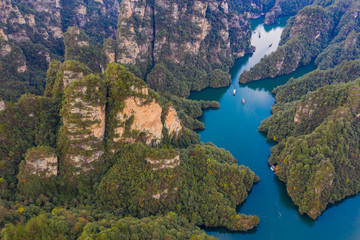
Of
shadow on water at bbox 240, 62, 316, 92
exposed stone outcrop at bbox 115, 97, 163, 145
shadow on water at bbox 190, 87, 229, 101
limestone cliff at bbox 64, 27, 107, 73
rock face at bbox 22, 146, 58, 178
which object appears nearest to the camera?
rock face at bbox 22, 146, 58, 178

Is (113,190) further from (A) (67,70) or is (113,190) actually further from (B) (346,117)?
(B) (346,117)

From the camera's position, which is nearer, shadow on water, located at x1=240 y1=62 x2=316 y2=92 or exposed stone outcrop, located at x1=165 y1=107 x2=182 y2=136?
exposed stone outcrop, located at x1=165 y1=107 x2=182 y2=136

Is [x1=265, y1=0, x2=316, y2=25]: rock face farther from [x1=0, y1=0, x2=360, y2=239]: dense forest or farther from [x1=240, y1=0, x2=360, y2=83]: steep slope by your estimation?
[x1=0, y1=0, x2=360, y2=239]: dense forest

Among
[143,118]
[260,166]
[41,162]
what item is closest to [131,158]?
[143,118]

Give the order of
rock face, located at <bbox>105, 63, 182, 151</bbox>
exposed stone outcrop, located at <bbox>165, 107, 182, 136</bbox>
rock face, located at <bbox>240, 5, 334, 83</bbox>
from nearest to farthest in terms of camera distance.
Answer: rock face, located at <bbox>105, 63, 182, 151</bbox>
exposed stone outcrop, located at <bbox>165, 107, 182, 136</bbox>
rock face, located at <bbox>240, 5, 334, 83</bbox>

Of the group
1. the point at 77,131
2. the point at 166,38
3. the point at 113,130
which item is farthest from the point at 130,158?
the point at 166,38

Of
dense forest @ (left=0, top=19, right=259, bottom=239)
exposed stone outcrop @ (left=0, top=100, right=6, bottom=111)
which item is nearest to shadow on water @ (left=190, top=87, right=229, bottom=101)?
dense forest @ (left=0, top=19, right=259, bottom=239)
